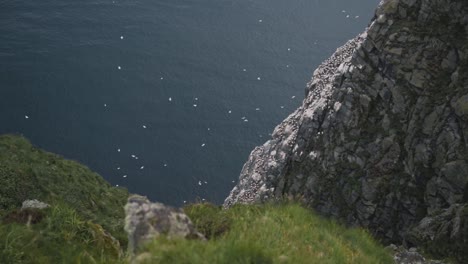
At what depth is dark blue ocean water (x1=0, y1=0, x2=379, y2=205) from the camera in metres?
129

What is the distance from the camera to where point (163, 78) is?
158m

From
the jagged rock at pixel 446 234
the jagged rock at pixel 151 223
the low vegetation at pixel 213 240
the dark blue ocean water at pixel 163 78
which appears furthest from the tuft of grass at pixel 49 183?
the dark blue ocean water at pixel 163 78

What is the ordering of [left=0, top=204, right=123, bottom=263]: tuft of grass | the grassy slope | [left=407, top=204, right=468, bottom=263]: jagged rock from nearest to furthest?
[left=0, top=204, right=123, bottom=263]: tuft of grass
the grassy slope
[left=407, top=204, right=468, bottom=263]: jagged rock

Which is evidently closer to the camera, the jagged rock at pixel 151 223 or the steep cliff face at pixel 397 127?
the jagged rock at pixel 151 223

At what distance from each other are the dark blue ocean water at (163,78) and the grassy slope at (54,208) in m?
75.0

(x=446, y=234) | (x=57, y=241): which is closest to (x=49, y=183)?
(x=57, y=241)

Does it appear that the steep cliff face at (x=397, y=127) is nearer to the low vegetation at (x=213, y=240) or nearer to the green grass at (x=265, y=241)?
the green grass at (x=265, y=241)

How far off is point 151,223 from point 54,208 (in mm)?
5141

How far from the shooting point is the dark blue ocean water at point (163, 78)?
5074 inches

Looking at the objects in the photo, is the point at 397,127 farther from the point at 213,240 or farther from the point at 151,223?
the point at 151,223

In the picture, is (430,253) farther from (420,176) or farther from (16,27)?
(16,27)

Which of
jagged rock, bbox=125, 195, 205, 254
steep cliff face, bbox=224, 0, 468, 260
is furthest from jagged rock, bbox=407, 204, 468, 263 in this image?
jagged rock, bbox=125, 195, 205, 254

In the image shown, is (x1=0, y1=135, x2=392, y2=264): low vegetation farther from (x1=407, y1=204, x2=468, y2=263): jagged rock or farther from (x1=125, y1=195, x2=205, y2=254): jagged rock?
(x1=407, y1=204, x2=468, y2=263): jagged rock

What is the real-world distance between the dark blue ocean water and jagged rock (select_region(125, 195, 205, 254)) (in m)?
100
